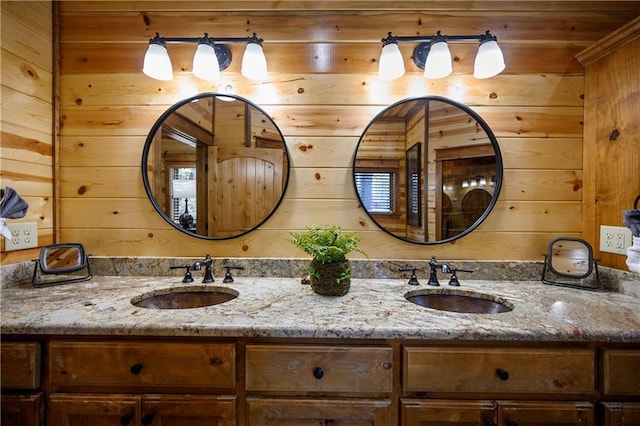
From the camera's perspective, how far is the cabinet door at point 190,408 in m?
0.86

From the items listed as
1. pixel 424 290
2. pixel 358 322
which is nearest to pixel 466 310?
pixel 424 290

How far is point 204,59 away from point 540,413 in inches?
75.4

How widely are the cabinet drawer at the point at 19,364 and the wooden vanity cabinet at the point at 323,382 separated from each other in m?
0.68

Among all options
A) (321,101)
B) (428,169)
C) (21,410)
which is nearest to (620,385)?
(428,169)

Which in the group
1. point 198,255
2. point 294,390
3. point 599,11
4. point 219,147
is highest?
point 599,11

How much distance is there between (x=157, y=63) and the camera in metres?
1.32

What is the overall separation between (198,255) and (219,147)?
0.59 metres

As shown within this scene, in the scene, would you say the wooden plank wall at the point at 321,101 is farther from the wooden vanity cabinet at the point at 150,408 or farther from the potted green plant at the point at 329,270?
the wooden vanity cabinet at the point at 150,408

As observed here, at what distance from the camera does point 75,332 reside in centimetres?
84

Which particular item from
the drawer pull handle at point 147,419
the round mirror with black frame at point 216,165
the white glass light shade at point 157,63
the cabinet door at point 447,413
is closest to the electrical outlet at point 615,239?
the cabinet door at point 447,413

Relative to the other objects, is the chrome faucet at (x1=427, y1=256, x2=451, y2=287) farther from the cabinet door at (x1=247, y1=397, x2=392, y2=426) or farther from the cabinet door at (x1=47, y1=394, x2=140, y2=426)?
the cabinet door at (x1=47, y1=394, x2=140, y2=426)

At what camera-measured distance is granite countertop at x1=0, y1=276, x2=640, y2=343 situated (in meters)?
0.82

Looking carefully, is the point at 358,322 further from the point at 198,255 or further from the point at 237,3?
the point at 237,3

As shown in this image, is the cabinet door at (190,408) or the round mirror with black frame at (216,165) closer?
the cabinet door at (190,408)
